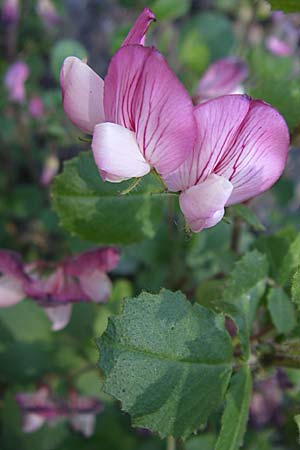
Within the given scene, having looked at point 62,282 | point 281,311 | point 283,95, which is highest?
point 283,95

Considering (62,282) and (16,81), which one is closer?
(62,282)

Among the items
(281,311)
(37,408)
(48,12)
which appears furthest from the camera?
(48,12)

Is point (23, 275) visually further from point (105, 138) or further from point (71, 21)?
point (71, 21)

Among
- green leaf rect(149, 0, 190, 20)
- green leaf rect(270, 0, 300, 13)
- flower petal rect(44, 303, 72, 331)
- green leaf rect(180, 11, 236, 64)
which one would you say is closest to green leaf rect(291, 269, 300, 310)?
green leaf rect(270, 0, 300, 13)

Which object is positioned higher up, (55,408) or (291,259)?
(291,259)

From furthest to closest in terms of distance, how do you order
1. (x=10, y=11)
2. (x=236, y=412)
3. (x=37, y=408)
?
(x=10, y=11)
(x=37, y=408)
(x=236, y=412)

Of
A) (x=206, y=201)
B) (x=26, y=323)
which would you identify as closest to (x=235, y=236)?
(x=206, y=201)

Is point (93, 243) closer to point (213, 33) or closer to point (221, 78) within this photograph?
point (221, 78)

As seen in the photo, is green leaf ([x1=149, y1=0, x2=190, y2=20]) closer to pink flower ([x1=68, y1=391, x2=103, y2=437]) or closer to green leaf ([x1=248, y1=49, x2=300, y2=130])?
green leaf ([x1=248, y1=49, x2=300, y2=130])
